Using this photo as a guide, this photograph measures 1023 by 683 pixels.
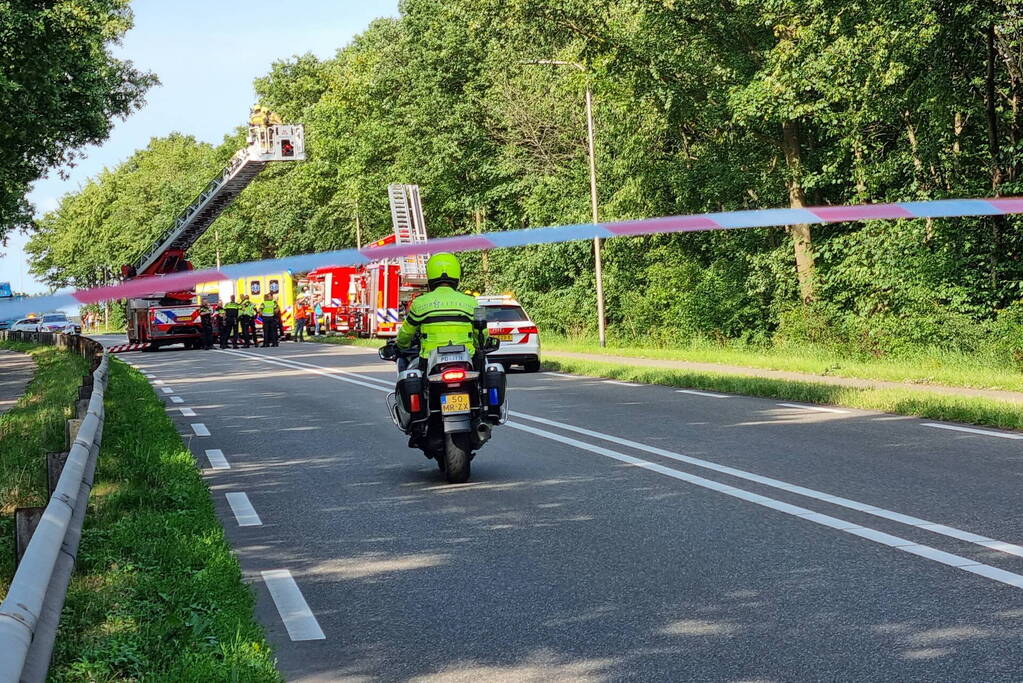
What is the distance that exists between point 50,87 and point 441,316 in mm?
15806

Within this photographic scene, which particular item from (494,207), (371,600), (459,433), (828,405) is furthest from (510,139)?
(371,600)

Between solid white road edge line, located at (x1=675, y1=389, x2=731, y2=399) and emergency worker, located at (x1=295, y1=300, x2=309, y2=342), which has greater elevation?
emergency worker, located at (x1=295, y1=300, x2=309, y2=342)

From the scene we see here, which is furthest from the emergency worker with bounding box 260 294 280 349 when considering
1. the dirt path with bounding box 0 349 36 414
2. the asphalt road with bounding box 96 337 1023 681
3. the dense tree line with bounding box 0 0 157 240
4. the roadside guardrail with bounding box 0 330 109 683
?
the roadside guardrail with bounding box 0 330 109 683

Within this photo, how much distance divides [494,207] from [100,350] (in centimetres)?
2976

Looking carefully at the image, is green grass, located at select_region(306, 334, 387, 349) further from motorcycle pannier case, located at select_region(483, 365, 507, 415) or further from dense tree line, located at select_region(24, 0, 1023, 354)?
motorcycle pannier case, located at select_region(483, 365, 507, 415)

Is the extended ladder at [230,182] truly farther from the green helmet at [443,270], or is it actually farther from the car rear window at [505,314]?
the green helmet at [443,270]

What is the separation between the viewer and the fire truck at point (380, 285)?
41.0 meters

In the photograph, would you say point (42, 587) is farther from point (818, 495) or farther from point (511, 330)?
point (511, 330)

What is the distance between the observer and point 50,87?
22547 mm

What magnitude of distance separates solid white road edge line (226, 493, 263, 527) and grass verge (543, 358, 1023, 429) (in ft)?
24.7

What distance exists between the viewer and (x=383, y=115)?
59.4 m

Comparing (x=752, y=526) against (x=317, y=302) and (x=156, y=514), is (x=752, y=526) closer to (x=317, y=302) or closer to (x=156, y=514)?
(x=156, y=514)

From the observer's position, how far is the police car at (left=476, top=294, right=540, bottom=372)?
74.9 ft

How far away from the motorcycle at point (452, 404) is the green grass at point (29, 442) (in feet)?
9.06
